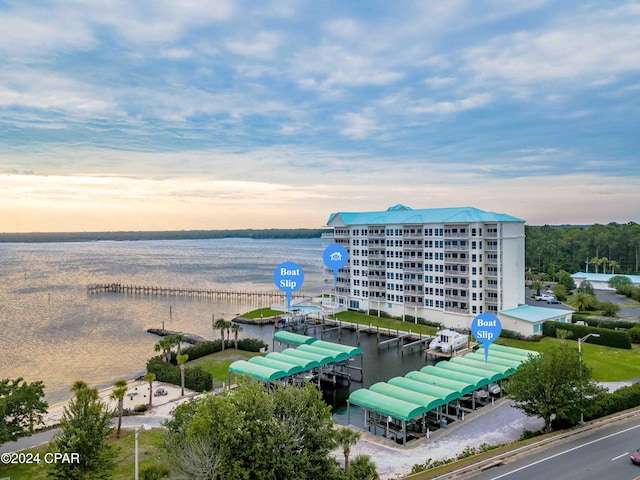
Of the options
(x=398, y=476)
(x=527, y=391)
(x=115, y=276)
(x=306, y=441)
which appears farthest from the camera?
(x=115, y=276)

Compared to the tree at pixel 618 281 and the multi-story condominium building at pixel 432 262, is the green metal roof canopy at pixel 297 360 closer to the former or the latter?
the multi-story condominium building at pixel 432 262

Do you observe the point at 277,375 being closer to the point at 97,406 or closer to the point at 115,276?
the point at 97,406

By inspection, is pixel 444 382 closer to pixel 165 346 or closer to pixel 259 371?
pixel 259 371

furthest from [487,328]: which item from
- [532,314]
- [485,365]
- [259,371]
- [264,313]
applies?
[264,313]

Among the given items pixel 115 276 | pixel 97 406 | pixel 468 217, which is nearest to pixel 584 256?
pixel 468 217

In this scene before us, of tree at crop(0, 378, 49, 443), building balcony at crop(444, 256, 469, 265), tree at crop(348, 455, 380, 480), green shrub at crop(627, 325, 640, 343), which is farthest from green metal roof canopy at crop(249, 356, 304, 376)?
green shrub at crop(627, 325, 640, 343)

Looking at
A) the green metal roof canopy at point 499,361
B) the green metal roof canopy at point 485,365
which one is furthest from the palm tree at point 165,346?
the green metal roof canopy at point 499,361
